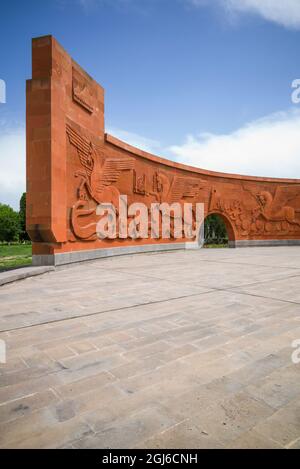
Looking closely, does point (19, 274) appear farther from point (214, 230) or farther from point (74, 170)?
point (214, 230)

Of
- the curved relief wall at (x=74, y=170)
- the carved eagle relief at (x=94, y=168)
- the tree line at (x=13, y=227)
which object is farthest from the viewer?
the tree line at (x=13, y=227)

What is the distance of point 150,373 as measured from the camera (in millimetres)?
2295

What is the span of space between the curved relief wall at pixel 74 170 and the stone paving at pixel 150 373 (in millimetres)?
4337

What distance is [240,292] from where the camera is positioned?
5148mm

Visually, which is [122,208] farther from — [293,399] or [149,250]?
[293,399]

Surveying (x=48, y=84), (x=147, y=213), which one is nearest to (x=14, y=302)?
(x=48, y=84)

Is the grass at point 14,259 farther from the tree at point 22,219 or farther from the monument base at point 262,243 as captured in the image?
the tree at point 22,219

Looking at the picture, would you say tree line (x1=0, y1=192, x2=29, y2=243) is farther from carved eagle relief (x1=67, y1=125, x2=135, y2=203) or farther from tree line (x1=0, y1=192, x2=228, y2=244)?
carved eagle relief (x1=67, y1=125, x2=135, y2=203)

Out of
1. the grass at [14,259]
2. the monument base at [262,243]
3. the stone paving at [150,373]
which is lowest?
the grass at [14,259]

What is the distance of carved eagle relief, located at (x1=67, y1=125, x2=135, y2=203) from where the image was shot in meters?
9.70

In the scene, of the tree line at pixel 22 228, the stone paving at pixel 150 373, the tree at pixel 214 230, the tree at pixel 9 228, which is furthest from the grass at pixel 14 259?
the tree at pixel 9 228

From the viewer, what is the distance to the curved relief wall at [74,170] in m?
8.34
